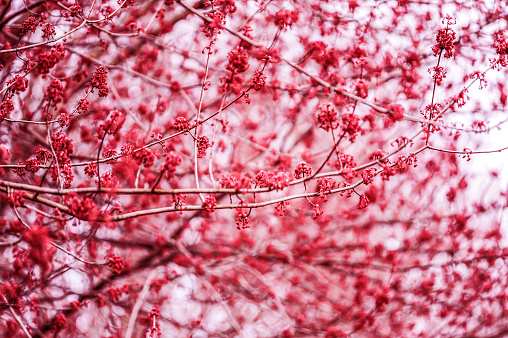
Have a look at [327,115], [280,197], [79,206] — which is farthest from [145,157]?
[280,197]

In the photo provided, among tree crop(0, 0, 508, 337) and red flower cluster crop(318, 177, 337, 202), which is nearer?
red flower cluster crop(318, 177, 337, 202)

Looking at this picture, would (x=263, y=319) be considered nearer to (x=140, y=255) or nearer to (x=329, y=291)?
(x=329, y=291)

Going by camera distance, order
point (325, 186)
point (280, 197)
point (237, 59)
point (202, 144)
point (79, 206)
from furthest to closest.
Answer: point (280, 197) → point (202, 144) → point (325, 186) → point (237, 59) → point (79, 206)

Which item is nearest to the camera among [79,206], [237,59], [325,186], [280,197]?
[79,206]

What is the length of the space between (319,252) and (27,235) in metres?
2.61

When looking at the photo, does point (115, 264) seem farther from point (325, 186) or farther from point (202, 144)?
point (325, 186)

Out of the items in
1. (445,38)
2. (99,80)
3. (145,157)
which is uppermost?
(445,38)

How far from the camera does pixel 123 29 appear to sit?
3275 millimetres

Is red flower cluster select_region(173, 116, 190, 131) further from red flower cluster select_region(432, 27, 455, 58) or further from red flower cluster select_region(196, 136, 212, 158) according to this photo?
red flower cluster select_region(432, 27, 455, 58)

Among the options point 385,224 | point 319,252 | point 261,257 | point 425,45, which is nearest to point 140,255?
point 261,257

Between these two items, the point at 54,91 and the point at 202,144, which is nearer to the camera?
the point at 54,91

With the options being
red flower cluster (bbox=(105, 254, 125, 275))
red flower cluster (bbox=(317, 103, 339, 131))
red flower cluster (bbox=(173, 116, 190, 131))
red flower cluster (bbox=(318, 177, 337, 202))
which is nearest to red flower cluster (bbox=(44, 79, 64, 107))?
red flower cluster (bbox=(173, 116, 190, 131))

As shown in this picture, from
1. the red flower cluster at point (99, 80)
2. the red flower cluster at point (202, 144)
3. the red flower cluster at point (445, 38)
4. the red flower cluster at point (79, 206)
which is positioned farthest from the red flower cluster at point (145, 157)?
the red flower cluster at point (445, 38)

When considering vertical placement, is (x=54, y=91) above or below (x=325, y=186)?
above
